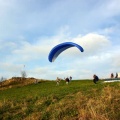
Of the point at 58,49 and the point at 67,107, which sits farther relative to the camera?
the point at 58,49

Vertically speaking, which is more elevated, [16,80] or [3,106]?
[16,80]

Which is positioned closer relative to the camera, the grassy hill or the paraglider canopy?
the grassy hill

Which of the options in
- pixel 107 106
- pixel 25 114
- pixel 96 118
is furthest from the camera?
pixel 25 114

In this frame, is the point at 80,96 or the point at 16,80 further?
the point at 16,80

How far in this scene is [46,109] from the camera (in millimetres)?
25281

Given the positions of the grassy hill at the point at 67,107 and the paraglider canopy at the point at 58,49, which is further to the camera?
the paraglider canopy at the point at 58,49

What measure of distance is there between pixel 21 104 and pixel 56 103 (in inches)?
125

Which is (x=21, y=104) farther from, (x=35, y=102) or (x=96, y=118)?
(x=96, y=118)

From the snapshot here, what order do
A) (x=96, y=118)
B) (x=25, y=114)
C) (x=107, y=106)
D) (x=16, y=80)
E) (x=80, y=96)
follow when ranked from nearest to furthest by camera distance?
(x=96, y=118) < (x=107, y=106) < (x=25, y=114) < (x=80, y=96) < (x=16, y=80)

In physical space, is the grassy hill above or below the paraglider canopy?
below

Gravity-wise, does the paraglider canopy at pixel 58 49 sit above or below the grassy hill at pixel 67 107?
above

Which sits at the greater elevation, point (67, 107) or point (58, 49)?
point (58, 49)

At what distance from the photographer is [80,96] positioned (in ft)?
90.7

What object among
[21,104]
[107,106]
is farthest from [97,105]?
[21,104]
